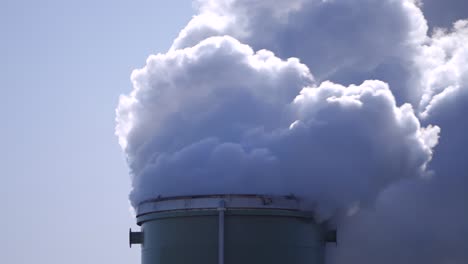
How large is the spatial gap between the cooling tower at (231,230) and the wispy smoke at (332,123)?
2.57 feet

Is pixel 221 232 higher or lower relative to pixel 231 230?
lower

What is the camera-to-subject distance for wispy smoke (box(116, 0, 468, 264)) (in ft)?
139

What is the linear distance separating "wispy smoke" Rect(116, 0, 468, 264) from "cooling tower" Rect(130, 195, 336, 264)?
782mm

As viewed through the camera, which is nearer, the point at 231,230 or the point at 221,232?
the point at 221,232

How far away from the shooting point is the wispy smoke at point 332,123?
4222cm

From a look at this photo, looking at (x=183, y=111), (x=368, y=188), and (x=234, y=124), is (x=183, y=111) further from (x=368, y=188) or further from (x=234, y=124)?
(x=368, y=188)

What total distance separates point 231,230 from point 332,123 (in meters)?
6.41

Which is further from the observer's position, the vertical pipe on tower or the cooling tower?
the cooling tower

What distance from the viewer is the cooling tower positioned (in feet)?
134

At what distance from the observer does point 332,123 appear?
42625 mm

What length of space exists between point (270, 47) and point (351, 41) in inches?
155

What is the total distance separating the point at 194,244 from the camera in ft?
135

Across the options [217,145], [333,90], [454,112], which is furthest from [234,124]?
[454,112]

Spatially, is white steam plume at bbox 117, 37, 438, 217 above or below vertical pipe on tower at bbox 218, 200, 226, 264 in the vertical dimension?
above
